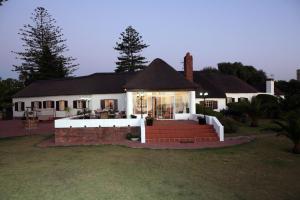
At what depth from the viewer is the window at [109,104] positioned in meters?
38.3

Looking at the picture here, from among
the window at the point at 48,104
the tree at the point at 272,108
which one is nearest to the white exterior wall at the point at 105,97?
the window at the point at 48,104

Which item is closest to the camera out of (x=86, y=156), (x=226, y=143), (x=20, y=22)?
(x=86, y=156)

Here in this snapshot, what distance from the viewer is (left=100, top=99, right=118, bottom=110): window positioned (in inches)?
1508

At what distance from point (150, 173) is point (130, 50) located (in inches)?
2454

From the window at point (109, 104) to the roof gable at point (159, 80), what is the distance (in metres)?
9.99

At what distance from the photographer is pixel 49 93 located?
4269 cm

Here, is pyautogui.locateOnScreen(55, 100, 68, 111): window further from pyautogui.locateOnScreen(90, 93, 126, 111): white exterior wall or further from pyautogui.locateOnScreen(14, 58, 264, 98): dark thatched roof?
pyautogui.locateOnScreen(90, 93, 126, 111): white exterior wall

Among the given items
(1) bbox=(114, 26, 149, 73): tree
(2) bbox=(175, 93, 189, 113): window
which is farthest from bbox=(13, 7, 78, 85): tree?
(2) bbox=(175, 93, 189, 113): window

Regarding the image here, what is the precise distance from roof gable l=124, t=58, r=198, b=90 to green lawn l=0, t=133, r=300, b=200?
34.7 ft

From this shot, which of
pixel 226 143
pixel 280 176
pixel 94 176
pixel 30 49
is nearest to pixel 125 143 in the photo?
pixel 226 143

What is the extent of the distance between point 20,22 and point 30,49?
6125 millimetres

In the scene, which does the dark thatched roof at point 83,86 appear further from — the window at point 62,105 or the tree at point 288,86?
the tree at point 288,86

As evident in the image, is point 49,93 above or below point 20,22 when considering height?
below

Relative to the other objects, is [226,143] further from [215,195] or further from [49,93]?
[49,93]
